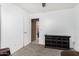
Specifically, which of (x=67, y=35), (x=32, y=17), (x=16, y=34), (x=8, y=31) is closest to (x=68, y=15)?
(x=67, y=35)

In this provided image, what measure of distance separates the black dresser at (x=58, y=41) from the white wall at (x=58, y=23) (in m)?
0.36

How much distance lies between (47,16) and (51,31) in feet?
2.88

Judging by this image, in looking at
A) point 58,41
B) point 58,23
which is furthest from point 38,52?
point 58,23

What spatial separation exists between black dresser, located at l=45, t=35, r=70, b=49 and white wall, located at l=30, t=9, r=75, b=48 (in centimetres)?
36

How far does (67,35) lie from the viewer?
4281mm

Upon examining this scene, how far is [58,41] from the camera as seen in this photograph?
4.18 m

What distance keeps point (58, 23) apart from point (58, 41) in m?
1.01

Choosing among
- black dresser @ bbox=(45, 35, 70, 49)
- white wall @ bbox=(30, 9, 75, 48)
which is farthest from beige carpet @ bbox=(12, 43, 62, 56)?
white wall @ bbox=(30, 9, 75, 48)

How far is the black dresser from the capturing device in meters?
4.06

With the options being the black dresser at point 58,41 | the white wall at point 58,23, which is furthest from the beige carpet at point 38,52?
the white wall at point 58,23

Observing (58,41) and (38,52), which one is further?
(58,41)

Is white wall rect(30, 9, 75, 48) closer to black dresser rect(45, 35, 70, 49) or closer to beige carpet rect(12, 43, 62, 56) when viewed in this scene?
black dresser rect(45, 35, 70, 49)

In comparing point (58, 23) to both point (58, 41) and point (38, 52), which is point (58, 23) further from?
point (38, 52)

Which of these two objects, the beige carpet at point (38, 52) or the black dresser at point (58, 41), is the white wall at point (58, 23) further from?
the beige carpet at point (38, 52)
